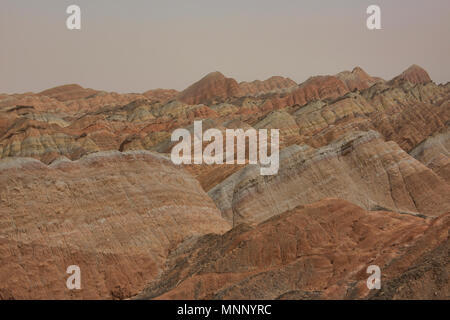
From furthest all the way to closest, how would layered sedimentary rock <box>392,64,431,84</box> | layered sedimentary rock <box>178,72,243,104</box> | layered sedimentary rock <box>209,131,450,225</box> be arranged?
layered sedimentary rock <box>392,64,431,84</box> → layered sedimentary rock <box>178,72,243,104</box> → layered sedimentary rock <box>209,131,450,225</box>

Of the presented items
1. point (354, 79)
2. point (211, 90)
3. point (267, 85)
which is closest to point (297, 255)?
point (211, 90)

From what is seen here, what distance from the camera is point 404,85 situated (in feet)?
326

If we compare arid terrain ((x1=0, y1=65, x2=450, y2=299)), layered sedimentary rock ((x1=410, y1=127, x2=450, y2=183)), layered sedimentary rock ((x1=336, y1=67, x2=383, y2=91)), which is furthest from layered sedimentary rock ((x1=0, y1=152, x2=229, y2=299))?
layered sedimentary rock ((x1=336, y1=67, x2=383, y2=91))

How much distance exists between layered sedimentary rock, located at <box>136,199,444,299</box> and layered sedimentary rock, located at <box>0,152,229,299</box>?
1.21 m

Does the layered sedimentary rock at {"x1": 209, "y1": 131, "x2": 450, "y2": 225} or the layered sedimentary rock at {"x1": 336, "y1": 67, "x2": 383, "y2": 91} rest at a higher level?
the layered sedimentary rock at {"x1": 336, "y1": 67, "x2": 383, "y2": 91}

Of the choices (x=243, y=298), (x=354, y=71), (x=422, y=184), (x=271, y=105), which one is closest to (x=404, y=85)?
(x=271, y=105)

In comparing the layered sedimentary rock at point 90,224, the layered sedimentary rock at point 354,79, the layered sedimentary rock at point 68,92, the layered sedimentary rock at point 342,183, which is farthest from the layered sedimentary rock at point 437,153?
the layered sedimentary rock at point 68,92

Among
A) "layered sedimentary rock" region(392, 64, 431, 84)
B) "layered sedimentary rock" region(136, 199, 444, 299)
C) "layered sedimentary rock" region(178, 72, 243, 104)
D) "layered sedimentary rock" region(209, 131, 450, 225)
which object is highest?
"layered sedimentary rock" region(392, 64, 431, 84)

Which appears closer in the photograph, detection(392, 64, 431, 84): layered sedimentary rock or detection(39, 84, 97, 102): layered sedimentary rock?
detection(392, 64, 431, 84): layered sedimentary rock

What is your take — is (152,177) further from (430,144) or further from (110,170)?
(430,144)

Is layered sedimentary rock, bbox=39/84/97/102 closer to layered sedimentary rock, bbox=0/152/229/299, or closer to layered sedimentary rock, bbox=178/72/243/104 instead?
layered sedimentary rock, bbox=178/72/243/104

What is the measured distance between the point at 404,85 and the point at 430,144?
60942 millimetres

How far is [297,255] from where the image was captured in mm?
18188

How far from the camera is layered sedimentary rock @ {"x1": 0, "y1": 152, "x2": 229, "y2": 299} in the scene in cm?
1788
